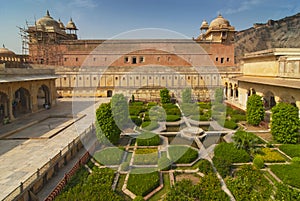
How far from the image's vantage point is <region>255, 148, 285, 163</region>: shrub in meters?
10.4

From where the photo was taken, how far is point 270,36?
57.6 meters

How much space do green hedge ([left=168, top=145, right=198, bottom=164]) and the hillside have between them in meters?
42.0

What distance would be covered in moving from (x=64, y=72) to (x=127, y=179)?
989 inches

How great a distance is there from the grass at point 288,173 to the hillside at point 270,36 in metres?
42.3

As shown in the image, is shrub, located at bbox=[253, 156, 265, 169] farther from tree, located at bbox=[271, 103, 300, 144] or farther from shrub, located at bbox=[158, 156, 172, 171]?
shrub, located at bbox=[158, 156, 172, 171]

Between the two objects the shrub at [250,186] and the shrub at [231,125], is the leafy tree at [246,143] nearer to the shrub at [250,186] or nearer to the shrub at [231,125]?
the shrub at [250,186]

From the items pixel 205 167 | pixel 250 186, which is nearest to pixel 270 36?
pixel 205 167

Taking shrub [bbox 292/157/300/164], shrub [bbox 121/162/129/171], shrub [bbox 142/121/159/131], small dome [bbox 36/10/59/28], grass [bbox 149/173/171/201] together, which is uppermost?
small dome [bbox 36/10/59/28]

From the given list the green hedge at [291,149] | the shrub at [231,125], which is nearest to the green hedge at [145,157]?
the green hedge at [291,149]

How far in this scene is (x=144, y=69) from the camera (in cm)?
3128

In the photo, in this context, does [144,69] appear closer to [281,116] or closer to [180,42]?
[180,42]

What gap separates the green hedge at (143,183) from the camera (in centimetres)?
814

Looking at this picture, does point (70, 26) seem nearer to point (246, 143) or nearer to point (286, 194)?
point (246, 143)

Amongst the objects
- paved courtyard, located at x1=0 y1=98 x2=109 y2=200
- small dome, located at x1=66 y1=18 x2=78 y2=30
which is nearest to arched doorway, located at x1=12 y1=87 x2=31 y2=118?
paved courtyard, located at x1=0 y1=98 x2=109 y2=200
